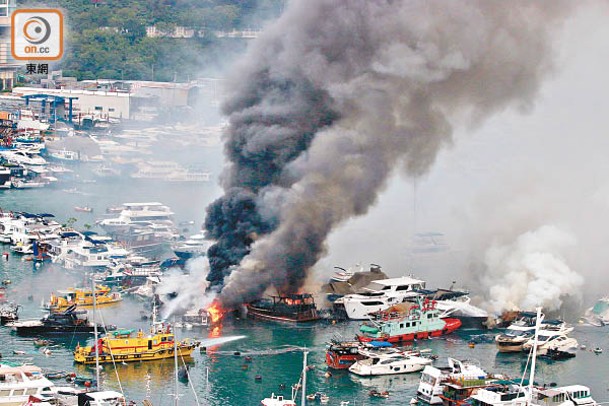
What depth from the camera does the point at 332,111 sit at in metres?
41.5

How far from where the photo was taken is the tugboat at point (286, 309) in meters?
37.5

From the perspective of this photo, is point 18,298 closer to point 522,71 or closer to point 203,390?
point 203,390

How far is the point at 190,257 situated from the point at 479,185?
45.0 feet

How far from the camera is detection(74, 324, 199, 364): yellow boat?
3225 cm

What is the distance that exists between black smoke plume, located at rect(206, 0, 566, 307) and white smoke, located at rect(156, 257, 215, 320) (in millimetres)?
646

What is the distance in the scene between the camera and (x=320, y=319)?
37906 millimetres

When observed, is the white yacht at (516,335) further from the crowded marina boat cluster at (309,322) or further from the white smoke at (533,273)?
the white smoke at (533,273)

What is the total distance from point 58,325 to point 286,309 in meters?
6.03

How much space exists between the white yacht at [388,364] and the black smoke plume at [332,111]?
682 cm

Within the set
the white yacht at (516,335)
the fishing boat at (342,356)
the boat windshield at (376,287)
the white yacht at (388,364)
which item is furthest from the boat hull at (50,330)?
the white yacht at (516,335)

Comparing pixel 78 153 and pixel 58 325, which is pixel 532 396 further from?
pixel 78 153

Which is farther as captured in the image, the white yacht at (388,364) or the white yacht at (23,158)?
the white yacht at (23,158)

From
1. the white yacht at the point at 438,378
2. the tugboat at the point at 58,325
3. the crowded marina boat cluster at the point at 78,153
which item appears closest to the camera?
the white yacht at the point at 438,378

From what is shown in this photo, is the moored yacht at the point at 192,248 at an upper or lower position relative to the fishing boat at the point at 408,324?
upper
